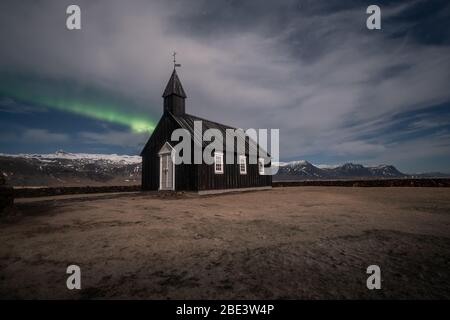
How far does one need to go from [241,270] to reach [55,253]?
3.76m

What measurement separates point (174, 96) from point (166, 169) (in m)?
7.01

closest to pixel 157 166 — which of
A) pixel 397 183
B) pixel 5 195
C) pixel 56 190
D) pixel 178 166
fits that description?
pixel 178 166

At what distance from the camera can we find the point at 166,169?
754 inches

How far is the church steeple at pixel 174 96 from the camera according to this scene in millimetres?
20531

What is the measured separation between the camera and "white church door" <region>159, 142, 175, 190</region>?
Result: 18703 mm

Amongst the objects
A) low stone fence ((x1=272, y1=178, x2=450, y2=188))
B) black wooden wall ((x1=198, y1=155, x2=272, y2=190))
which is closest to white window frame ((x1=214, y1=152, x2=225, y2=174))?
black wooden wall ((x1=198, y1=155, x2=272, y2=190))

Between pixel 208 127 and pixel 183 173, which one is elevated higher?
pixel 208 127

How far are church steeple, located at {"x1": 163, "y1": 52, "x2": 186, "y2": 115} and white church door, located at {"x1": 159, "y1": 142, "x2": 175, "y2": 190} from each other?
3776 mm

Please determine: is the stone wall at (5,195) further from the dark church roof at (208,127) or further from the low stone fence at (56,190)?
the low stone fence at (56,190)

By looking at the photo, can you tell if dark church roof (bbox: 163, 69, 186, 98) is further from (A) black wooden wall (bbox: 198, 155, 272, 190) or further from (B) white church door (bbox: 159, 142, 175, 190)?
(A) black wooden wall (bbox: 198, 155, 272, 190)

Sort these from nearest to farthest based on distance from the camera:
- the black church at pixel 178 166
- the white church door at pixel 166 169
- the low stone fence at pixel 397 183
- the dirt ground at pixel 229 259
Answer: the dirt ground at pixel 229 259 < the black church at pixel 178 166 < the white church door at pixel 166 169 < the low stone fence at pixel 397 183

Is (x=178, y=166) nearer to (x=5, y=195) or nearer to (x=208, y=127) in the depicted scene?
(x=208, y=127)

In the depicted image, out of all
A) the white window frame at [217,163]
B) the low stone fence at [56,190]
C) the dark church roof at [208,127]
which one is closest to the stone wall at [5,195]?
the dark church roof at [208,127]
